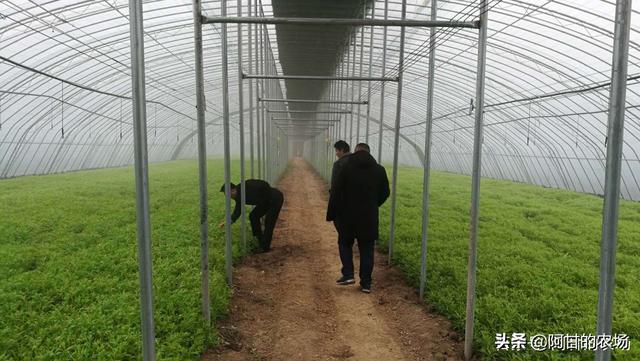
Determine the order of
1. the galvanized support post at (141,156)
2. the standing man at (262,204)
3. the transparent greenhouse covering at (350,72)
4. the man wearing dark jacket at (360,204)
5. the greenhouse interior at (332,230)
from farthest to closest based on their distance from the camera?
the transparent greenhouse covering at (350,72), the standing man at (262,204), the man wearing dark jacket at (360,204), the greenhouse interior at (332,230), the galvanized support post at (141,156)

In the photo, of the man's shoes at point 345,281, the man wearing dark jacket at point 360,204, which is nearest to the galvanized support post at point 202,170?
the man wearing dark jacket at point 360,204

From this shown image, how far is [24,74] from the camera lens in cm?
1859

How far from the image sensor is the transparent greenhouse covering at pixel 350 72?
13.0 meters

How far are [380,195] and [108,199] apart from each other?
377 inches

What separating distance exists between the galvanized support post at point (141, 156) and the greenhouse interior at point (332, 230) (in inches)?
0.5

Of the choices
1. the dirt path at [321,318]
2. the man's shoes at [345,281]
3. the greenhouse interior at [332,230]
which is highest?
the greenhouse interior at [332,230]

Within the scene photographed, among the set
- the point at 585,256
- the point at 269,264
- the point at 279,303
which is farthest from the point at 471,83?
the point at 279,303

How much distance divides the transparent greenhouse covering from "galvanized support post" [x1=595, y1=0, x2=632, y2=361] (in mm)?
3379

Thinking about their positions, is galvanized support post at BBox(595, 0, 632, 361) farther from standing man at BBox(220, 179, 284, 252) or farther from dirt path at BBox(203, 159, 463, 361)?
standing man at BBox(220, 179, 284, 252)

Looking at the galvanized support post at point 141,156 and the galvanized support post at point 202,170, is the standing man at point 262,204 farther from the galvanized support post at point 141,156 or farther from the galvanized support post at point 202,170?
the galvanized support post at point 141,156

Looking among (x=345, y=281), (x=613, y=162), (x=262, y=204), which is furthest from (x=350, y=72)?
(x=613, y=162)

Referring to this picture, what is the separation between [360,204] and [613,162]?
4106mm

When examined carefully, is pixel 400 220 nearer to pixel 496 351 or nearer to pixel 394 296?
pixel 394 296

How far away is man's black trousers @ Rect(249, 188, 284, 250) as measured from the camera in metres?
8.74
